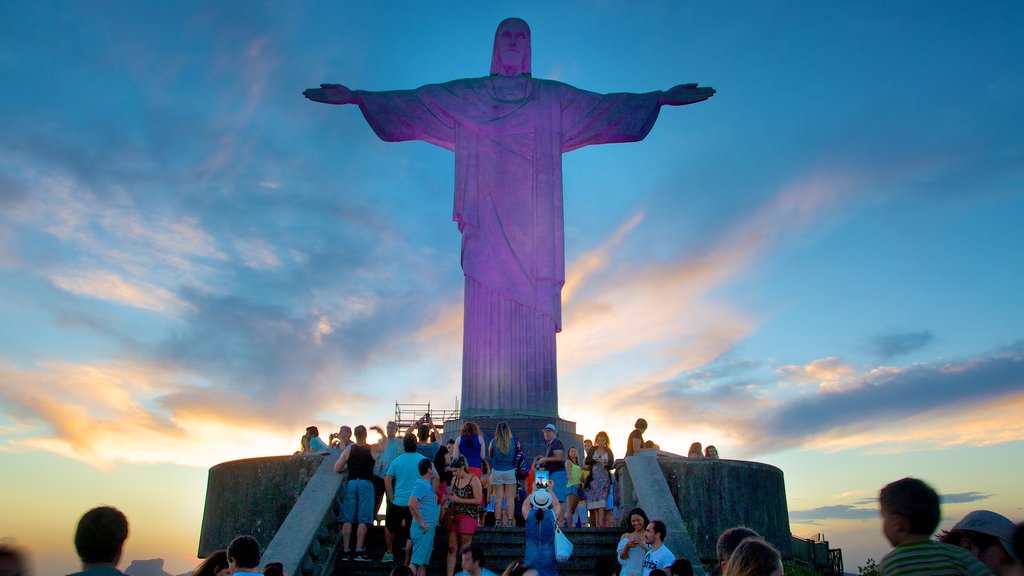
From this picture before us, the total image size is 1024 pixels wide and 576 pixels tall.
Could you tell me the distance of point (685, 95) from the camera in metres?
18.1

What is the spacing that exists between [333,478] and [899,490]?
8.29 meters

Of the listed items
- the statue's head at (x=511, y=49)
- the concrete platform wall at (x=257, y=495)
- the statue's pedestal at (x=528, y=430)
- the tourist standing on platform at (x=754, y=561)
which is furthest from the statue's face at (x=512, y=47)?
the tourist standing on platform at (x=754, y=561)

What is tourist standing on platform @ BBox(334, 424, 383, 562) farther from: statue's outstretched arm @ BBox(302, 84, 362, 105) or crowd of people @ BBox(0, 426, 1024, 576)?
statue's outstretched arm @ BBox(302, 84, 362, 105)

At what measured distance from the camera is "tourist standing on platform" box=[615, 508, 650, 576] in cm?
796

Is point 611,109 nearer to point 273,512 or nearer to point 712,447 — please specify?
point 712,447

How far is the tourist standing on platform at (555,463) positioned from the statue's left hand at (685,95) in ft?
29.5

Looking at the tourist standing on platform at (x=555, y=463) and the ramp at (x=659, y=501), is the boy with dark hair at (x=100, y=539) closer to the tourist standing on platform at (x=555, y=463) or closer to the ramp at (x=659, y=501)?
the ramp at (x=659, y=501)

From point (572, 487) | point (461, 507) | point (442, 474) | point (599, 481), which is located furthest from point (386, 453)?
point (599, 481)

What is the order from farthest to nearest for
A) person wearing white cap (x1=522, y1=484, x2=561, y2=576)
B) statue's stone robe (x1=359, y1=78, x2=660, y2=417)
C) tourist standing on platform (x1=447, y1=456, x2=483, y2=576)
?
statue's stone robe (x1=359, y1=78, x2=660, y2=417), tourist standing on platform (x1=447, y1=456, x2=483, y2=576), person wearing white cap (x1=522, y1=484, x2=561, y2=576)

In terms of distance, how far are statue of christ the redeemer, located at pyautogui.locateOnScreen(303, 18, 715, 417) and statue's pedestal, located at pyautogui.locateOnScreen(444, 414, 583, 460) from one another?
0.33 metres

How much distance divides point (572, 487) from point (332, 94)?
392 inches

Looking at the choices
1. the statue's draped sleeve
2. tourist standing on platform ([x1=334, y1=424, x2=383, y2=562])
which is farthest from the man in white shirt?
the statue's draped sleeve

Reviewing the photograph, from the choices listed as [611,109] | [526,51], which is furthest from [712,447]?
[526,51]

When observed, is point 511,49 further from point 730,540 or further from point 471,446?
point 730,540
